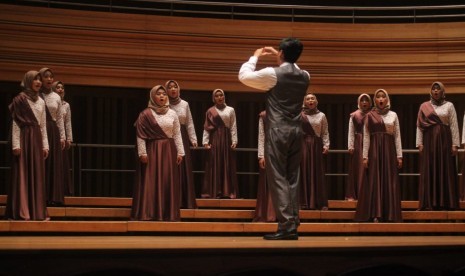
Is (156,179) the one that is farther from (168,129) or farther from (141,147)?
(168,129)

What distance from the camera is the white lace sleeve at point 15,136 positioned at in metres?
8.03

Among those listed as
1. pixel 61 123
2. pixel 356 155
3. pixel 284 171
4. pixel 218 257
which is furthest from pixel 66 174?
pixel 218 257

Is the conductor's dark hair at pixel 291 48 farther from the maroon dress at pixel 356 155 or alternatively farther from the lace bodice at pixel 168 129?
the maroon dress at pixel 356 155

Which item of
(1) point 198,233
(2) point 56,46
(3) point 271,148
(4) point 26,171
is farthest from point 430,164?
(2) point 56,46

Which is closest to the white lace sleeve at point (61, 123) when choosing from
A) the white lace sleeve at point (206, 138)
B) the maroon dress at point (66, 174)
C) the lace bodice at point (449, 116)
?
the maroon dress at point (66, 174)

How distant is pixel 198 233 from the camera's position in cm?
783

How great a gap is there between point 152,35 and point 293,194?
7.11 metres

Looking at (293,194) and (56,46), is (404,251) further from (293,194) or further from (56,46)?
(56,46)

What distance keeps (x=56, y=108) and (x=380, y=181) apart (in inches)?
148

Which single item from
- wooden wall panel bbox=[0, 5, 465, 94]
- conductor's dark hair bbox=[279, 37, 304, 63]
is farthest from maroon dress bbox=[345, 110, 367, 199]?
conductor's dark hair bbox=[279, 37, 304, 63]

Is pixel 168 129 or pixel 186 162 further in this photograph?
pixel 186 162

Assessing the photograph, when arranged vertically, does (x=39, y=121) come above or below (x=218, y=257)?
above

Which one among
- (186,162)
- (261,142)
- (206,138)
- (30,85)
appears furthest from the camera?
(206,138)

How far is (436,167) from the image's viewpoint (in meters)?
10.0
